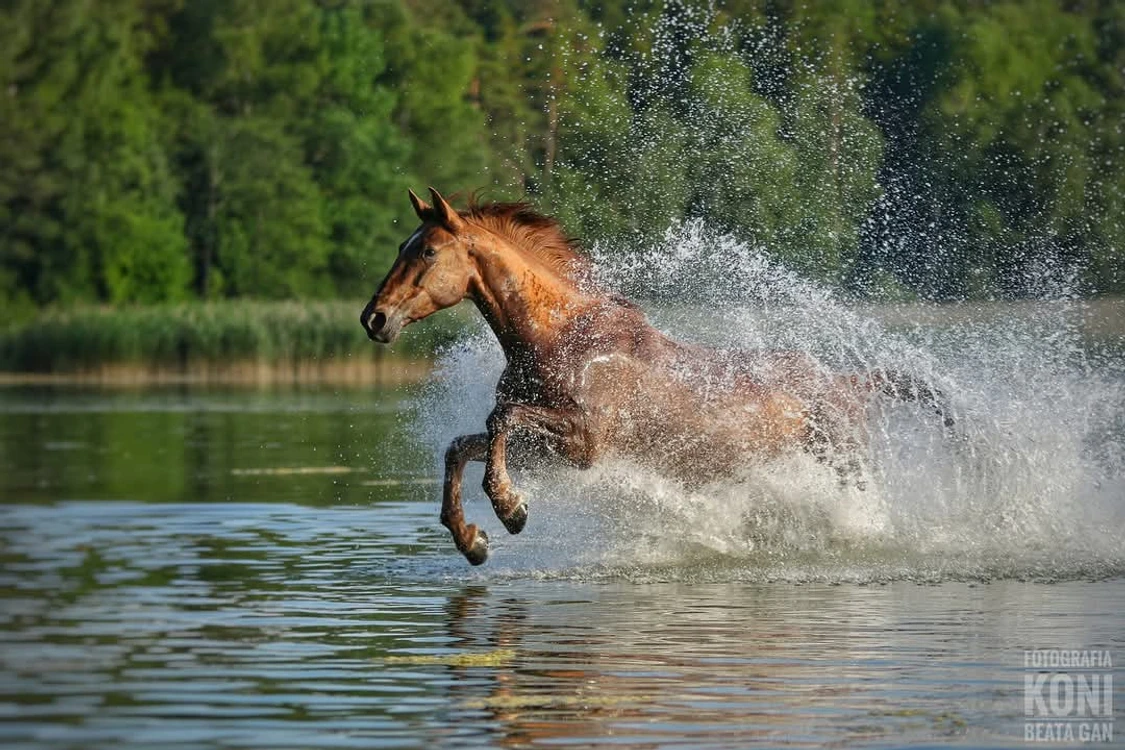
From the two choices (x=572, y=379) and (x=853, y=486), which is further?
(x=853, y=486)

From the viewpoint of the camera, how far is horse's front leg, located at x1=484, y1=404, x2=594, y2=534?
13.9 m

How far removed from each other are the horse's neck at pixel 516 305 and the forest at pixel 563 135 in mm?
2663

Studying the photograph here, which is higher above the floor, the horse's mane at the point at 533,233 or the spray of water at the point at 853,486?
the horse's mane at the point at 533,233

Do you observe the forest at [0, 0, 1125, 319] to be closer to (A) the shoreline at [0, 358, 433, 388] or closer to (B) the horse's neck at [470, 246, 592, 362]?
(B) the horse's neck at [470, 246, 592, 362]

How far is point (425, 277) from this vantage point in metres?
14.2

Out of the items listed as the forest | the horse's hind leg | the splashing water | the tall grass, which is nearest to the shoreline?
the tall grass

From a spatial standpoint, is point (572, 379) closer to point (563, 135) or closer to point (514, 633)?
point (514, 633)

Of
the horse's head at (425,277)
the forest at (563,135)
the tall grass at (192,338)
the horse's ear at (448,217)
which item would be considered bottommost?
the horse's head at (425,277)

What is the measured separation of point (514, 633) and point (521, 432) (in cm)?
250

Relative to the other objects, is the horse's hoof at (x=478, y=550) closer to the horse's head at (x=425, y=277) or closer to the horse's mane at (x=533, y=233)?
the horse's head at (x=425, y=277)

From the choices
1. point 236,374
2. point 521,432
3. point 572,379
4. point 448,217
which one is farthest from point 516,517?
point 236,374

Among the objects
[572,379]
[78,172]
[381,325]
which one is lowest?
[572,379]

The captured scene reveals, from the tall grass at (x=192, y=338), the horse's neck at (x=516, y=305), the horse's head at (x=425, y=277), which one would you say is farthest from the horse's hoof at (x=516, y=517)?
the tall grass at (x=192, y=338)

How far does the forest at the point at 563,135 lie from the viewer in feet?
129
